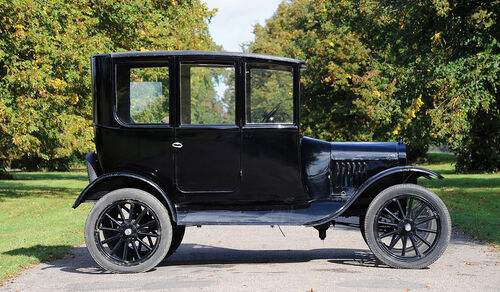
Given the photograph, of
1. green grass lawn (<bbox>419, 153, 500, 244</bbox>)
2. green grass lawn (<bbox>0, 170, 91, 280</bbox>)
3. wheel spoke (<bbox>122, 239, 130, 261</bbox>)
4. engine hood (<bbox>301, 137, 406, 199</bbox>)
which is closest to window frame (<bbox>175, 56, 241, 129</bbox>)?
engine hood (<bbox>301, 137, 406, 199</bbox>)

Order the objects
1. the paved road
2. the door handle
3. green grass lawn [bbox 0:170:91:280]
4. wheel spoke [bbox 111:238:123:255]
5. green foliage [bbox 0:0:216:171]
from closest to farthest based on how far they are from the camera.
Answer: the paved road, wheel spoke [bbox 111:238:123:255], the door handle, green grass lawn [bbox 0:170:91:280], green foliage [bbox 0:0:216:171]

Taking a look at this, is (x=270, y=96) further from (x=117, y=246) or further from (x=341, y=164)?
(x=117, y=246)

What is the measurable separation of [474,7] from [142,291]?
14856 millimetres

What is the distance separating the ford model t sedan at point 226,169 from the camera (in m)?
7.16

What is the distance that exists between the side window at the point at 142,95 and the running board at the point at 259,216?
1076mm

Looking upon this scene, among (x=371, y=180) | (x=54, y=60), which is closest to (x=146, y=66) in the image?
(x=371, y=180)

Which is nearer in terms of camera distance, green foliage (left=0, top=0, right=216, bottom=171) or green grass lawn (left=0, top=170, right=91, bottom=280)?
Result: green grass lawn (left=0, top=170, right=91, bottom=280)

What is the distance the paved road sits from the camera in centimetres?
629

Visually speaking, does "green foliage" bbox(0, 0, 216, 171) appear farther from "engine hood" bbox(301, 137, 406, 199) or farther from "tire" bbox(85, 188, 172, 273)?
"engine hood" bbox(301, 137, 406, 199)

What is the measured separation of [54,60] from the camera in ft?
56.6

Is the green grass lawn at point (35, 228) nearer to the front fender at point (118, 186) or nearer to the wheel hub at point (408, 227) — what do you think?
the front fender at point (118, 186)

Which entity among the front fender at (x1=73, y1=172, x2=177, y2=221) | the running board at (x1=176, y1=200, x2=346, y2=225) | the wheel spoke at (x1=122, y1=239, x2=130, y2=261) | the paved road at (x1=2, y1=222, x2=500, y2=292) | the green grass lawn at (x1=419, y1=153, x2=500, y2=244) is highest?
the front fender at (x1=73, y1=172, x2=177, y2=221)

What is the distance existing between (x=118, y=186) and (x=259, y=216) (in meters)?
1.60

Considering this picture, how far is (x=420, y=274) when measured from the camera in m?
6.88
